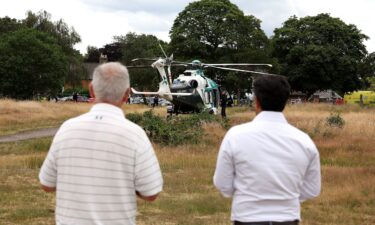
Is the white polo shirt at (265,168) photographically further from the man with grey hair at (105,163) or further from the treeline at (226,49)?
the treeline at (226,49)

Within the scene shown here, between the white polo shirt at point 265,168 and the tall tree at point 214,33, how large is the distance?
56196 mm

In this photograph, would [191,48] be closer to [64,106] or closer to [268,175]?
[64,106]

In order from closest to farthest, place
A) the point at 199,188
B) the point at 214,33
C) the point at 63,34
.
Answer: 1. the point at 199,188
2. the point at 214,33
3. the point at 63,34

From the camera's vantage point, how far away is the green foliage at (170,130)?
19.3 m

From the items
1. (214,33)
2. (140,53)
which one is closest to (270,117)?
(214,33)

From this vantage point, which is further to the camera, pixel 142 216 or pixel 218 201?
pixel 218 201

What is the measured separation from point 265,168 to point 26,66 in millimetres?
55670

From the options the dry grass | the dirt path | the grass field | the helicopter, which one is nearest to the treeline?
the dry grass

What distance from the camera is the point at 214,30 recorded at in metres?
61.8

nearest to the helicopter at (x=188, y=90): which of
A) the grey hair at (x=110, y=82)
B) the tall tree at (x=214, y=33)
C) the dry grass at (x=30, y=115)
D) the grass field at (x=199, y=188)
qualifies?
the dry grass at (x=30, y=115)

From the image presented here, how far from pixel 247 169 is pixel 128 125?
825mm

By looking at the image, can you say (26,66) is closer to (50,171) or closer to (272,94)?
(50,171)

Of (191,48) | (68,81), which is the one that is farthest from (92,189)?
(68,81)

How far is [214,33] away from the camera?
61844 millimetres
